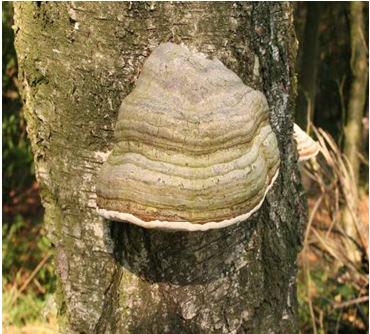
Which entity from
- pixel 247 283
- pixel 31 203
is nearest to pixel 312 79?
pixel 31 203

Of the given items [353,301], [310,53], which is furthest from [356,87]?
[353,301]

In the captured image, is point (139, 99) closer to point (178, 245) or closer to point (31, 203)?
point (178, 245)

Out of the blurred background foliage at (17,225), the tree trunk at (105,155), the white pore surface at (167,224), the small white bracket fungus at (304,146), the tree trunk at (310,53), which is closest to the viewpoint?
the white pore surface at (167,224)

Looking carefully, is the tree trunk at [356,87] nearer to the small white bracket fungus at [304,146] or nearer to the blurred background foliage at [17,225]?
the blurred background foliage at [17,225]

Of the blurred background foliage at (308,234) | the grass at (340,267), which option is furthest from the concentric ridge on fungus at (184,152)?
the grass at (340,267)

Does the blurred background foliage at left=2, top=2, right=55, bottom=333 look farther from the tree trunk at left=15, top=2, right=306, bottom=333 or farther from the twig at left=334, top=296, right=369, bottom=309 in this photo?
the tree trunk at left=15, top=2, right=306, bottom=333

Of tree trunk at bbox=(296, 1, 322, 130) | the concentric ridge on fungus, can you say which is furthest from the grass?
tree trunk at bbox=(296, 1, 322, 130)
